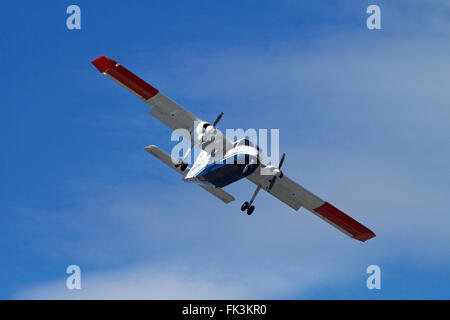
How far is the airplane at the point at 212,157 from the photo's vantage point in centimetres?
4294

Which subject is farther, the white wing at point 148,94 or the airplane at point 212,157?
the white wing at point 148,94

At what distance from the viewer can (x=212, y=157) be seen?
44594 mm

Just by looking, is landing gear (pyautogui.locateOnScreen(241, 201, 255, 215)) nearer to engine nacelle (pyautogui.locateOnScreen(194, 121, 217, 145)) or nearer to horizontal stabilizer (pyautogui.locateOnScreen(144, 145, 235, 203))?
horizontal stabilizer (pyautogui.locateOnScreen(144, 145, 235, 203))

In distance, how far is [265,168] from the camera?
1802 inches

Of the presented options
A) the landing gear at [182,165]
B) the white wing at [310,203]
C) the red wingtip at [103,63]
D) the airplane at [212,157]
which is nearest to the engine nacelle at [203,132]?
the airplane at [212,157]

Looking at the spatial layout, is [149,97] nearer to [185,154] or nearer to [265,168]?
[185,154]

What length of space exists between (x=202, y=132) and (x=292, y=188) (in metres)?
6.99

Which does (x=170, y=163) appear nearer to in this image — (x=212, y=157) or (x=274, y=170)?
(x=212, y=157)

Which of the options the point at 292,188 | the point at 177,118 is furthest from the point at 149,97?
the point at 292,188

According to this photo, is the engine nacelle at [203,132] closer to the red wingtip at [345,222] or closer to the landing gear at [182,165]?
the landing gear at [182,165]

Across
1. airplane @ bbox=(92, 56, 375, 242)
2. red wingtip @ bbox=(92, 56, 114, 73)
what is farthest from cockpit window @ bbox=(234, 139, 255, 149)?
red wingtip @ bbox=(92, 56, 114, 73)

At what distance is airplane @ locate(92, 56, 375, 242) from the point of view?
42.9 meters

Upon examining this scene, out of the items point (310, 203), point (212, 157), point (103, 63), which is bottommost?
point (310, 203)

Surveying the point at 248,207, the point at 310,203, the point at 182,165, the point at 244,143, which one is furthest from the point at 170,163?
the point at 310,203
